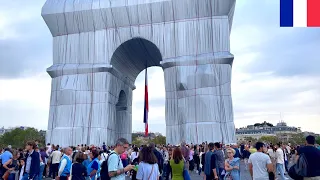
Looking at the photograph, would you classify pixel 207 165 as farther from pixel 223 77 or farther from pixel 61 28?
pixel 61 28

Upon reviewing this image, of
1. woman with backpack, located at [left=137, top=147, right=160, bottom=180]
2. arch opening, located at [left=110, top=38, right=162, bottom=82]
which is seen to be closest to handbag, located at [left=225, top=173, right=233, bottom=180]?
woman with backpack, located at [left=137, top=147, right=160, bottom=180]

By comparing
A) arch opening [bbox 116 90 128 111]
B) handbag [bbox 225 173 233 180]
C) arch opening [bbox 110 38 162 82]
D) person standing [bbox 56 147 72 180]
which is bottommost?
handbag [bbox 225 173 233 180]

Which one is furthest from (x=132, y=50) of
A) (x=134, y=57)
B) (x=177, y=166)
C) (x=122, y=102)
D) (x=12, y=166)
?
(x=177, y=166)

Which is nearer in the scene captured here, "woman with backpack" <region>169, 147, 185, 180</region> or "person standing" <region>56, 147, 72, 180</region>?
"woman with backpack" <region>169, 147, 185, 180</region>

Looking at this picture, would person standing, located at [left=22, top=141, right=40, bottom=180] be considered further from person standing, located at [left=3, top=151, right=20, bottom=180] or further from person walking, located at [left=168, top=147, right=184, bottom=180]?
person walking, located at [left=168, top=147, right=184, bottom=180]

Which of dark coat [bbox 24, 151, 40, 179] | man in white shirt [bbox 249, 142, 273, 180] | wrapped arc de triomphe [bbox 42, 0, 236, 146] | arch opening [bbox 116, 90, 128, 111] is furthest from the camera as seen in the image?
arch opening [bbox 116, 90, 128, 111]

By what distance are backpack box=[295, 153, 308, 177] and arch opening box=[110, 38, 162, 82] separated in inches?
943

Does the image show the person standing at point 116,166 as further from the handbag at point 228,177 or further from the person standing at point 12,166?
the person standing at point 12,166

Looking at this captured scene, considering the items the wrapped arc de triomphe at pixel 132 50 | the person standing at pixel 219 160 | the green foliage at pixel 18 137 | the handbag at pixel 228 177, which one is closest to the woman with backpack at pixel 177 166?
the handbag at pixel 228 177

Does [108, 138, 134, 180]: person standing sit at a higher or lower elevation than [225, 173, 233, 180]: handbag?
higher

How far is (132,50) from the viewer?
33.4m

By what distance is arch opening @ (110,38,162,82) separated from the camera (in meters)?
31.6

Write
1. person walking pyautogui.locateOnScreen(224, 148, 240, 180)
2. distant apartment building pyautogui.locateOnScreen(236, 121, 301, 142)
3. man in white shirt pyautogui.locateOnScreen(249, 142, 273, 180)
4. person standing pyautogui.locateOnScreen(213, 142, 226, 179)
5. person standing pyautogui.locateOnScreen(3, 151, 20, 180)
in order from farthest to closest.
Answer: distant apartment building pyautogui.locateOnScreen(236, 121, 301, 142) → person standing pyautogui.locateOnScreen(3, 151, 20, 180) → person standing pyautogui.locateOnScreen(213, 142, 226, 179) → person walking pyautogui.locateOnScreen(224, 148, 240, 180) → man in white shirt pyautogui.locateOnScreen(249, 142, 273, 180)

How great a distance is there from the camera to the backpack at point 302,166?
6.96m
